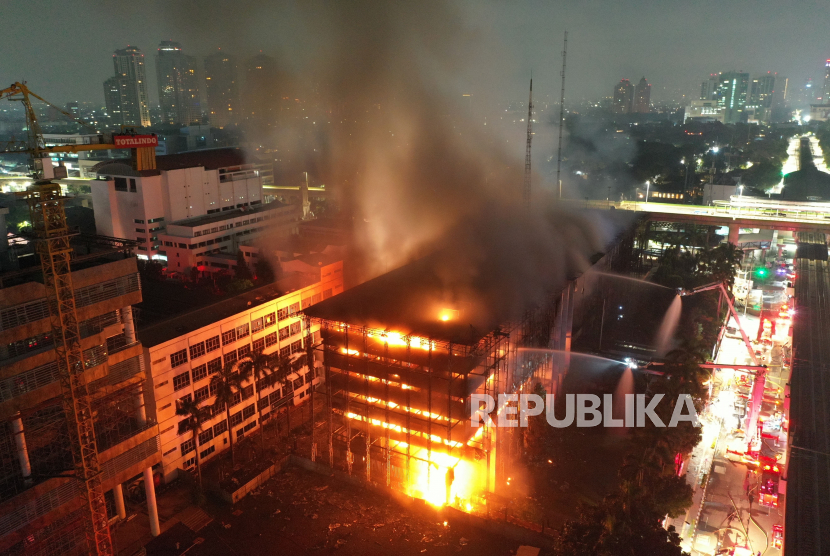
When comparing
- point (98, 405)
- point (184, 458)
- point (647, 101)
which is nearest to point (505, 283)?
point (184, 458)

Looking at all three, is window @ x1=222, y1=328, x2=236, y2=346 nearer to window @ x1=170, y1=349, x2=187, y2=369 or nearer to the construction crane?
window @ x1=170, y1=349, x2=187, y2=369

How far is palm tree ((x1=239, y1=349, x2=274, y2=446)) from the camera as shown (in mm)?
13750

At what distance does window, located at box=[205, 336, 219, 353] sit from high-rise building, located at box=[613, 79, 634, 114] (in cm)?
9854

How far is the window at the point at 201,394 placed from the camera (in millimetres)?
13581

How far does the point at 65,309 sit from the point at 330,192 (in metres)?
33.3

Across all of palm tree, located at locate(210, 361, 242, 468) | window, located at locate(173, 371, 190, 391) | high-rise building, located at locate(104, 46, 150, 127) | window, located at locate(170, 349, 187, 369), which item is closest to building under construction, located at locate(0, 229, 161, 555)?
window, located at locate(170, 349, 187, 369)

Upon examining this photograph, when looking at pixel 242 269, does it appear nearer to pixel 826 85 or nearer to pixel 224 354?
pixel 224 354

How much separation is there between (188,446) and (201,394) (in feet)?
4.09

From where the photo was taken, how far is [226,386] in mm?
13031

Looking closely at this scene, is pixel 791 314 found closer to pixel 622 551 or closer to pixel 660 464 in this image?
pixel 660 464

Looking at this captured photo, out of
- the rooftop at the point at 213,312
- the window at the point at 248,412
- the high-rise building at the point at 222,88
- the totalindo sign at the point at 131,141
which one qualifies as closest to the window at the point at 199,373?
the rooftop at the point at 213,312

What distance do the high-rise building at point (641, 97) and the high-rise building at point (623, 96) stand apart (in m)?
3.50

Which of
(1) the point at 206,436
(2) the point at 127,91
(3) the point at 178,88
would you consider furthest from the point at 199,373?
(2) the point at 127,91

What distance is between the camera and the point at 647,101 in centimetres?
11075
